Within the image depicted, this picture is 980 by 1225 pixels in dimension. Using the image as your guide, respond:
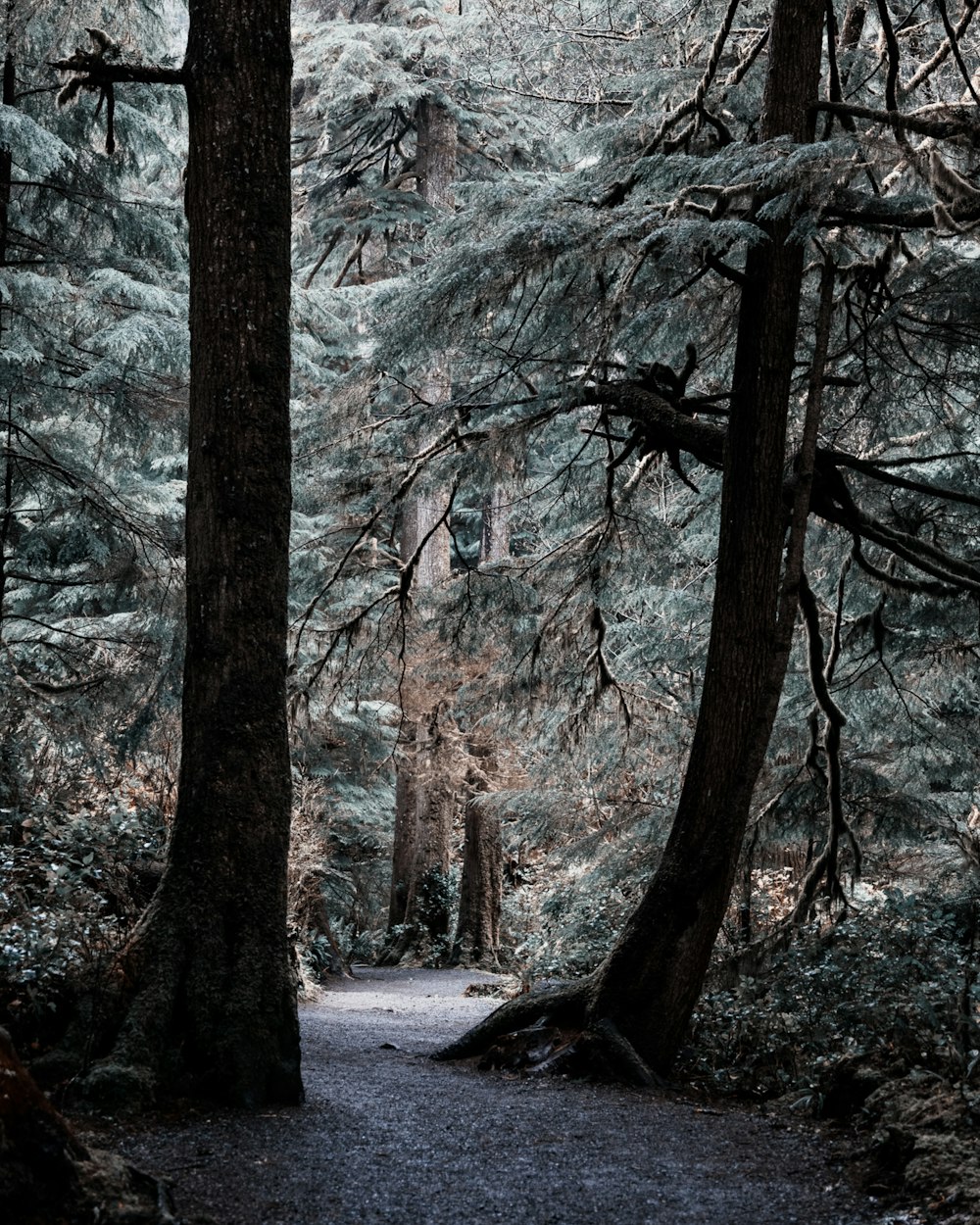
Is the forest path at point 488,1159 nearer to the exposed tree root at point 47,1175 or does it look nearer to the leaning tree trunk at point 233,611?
the exposed tree root at point 47,1175

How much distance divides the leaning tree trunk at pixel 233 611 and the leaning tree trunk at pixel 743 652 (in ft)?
7.63

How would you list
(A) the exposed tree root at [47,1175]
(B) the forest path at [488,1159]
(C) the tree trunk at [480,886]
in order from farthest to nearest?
1. (C) the tree trunk at [480,886]
2. (B) the forest path at [488,1159]
3. (A) the exposed tree root at [47,1175]

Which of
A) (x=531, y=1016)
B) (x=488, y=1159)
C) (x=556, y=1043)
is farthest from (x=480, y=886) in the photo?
(x=488, y=1159)

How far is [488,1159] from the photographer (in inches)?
183

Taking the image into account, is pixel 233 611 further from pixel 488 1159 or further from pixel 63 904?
pixel 488 1159

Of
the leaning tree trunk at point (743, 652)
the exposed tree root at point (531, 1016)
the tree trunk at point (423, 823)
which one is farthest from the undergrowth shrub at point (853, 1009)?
the tree trunk at point (423, 823)

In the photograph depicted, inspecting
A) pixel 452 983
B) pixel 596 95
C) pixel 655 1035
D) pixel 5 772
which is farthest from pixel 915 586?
pixel 452 983

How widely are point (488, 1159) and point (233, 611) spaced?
2670mm

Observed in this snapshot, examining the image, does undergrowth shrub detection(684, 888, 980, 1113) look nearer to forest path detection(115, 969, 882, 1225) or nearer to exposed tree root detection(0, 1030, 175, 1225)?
forest path detection(115, 969, 882, 1225)

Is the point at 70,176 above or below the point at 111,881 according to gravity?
above

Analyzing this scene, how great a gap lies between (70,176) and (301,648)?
5410 mm

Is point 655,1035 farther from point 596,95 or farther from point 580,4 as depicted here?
point 580,4

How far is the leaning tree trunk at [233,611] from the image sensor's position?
17.0 feet

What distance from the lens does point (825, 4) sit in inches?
269
